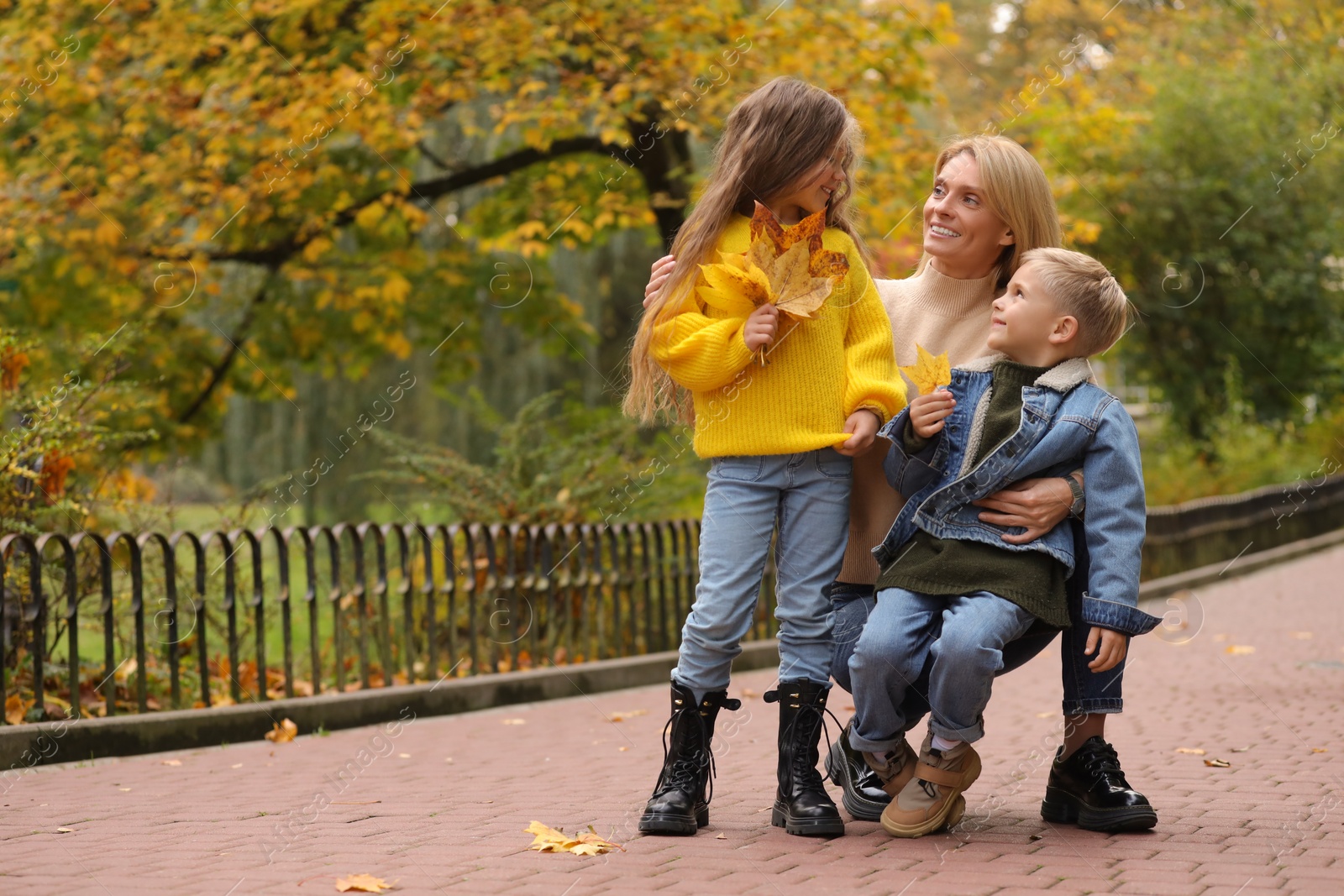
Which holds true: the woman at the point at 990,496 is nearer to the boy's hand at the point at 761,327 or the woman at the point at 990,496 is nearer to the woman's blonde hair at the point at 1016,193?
the woman's blonde hair at the point at 1016,193

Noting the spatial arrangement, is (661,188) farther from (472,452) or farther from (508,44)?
(472,452)

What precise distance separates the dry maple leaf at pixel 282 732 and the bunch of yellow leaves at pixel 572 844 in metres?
2.55

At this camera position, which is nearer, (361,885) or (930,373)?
(361,885)

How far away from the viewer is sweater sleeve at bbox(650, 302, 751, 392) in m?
3.42

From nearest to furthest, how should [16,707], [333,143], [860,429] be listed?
[860,429] → [16,707] → [333,143]

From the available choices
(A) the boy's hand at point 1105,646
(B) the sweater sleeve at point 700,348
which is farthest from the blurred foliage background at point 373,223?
(A) the boy's hand at point 1105,646

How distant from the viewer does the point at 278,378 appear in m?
12.2

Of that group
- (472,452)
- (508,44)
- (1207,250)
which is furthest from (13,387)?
(1207,250)

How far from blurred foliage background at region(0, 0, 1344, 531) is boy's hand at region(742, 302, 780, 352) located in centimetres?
343

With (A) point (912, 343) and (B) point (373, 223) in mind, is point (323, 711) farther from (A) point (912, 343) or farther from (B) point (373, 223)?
(B) point (373, 223)

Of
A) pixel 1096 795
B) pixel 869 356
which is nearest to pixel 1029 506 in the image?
pixel 869 356

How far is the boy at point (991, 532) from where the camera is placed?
330 cm

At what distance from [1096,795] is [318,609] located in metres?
4.97

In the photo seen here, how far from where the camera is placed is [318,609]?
7.55 metres
